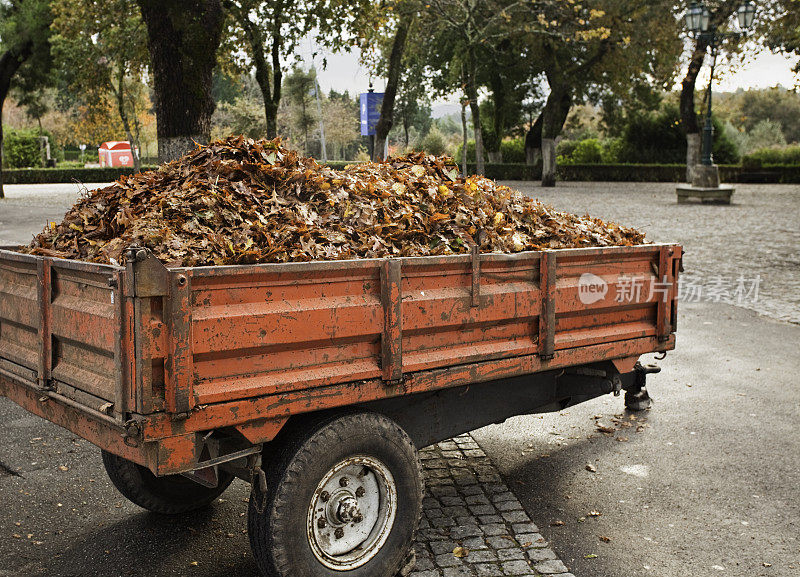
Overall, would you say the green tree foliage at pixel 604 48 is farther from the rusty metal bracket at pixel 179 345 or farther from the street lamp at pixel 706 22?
the rusty metal bracket at pixel 179 345

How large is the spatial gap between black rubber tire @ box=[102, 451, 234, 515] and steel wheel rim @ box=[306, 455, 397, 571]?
974 millimetres

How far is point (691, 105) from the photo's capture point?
115 feet

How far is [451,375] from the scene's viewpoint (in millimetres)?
4250

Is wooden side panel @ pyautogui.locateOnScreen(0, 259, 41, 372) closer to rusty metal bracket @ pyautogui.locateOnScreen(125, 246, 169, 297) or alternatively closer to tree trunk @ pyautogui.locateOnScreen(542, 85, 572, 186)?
rusty metal bracket @ pyautogui.locateOnScreen(125, 246, 169, 297)

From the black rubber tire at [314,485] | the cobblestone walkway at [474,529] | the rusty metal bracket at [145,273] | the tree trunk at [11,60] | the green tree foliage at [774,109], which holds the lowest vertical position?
the cobblestone walkway at [474,529]

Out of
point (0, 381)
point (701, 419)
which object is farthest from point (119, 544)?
point (701, 419)

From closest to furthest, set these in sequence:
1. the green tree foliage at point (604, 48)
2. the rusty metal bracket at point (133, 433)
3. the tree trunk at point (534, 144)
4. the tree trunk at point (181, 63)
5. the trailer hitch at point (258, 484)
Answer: the rusty metal bracket at point (133, 433) → the trailer hitch at point (258, 484) → the tree trunk at point (181, 63) → the green tree foliage at point (604, 48) → the tree trunk at point (534, 144)

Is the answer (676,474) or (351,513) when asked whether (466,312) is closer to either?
(351,513)

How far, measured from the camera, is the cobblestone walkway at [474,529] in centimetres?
429

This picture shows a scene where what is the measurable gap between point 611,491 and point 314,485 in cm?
242

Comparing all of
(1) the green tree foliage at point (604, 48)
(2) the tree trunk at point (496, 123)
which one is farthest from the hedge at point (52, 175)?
(1) the green tree foliage at point (604, 48)

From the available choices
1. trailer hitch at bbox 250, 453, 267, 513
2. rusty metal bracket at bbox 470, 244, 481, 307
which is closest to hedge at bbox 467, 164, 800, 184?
rusty metal bracket at bbox 470, 244, 481, 307

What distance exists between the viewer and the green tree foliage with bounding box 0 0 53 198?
85.9ft

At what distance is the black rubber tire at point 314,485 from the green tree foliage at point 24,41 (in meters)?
25.5
